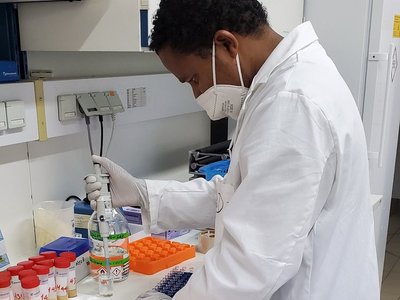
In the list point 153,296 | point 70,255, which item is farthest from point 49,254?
A: point 153,296

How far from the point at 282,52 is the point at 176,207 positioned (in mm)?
573

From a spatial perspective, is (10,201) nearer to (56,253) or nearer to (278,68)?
(56,253)

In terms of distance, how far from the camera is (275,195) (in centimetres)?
80

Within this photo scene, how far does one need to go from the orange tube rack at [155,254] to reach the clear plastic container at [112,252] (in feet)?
0.18

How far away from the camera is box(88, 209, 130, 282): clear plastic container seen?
48.5 inches

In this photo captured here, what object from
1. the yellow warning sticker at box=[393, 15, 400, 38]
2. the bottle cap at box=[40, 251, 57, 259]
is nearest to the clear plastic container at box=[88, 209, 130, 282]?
the bottle cap at box=[40, 251, 57, 259]

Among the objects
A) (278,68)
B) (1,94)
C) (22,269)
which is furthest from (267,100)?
(1,94)

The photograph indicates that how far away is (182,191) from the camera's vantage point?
4.37 feet

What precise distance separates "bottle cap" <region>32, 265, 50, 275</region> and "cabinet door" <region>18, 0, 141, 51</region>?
585mm

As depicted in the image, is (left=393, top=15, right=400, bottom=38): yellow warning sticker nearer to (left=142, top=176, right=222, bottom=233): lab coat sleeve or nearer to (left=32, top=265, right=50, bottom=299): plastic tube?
(left=142, top=176, right=222, bottom=233): lab coat sleeve

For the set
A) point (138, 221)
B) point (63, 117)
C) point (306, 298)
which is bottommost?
point (138, 221)

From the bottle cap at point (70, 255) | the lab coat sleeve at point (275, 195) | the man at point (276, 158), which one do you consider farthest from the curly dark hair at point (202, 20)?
the bottle cap at point (70, 255)

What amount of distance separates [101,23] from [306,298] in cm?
87

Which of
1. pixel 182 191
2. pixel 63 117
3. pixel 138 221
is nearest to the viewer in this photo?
pixel 182 191
